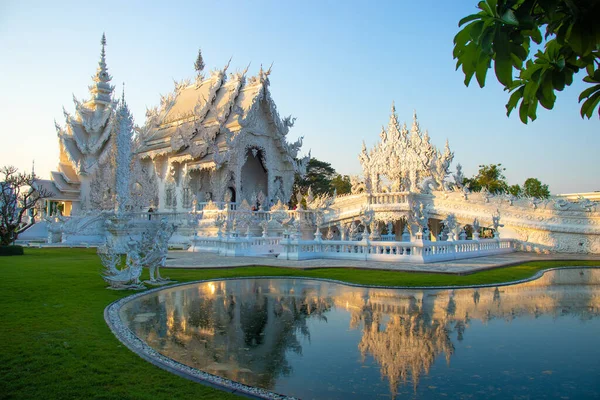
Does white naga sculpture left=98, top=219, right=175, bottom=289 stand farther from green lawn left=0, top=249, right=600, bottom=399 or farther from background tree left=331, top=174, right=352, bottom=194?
background tree left=331, top=174, right=352, bottom=194

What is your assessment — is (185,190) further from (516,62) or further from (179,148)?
(516,62)

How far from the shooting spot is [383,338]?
5.28 metres

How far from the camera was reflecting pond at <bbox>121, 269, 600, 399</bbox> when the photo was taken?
3855mm

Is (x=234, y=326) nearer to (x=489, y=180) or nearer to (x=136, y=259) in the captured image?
(x=136, y=259)

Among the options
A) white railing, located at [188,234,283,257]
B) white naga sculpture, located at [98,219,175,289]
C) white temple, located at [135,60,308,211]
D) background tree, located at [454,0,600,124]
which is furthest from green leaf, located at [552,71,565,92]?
white temple, located at [135,60,308,211]

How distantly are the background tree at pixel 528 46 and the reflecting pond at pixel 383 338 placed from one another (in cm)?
250

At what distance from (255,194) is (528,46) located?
24.4 metres

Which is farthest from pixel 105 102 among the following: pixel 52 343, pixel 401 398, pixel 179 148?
pixel 401 398

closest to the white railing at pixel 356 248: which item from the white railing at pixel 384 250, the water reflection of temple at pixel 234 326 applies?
the white railing at pixel 384 250

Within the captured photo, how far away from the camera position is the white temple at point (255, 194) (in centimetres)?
1700

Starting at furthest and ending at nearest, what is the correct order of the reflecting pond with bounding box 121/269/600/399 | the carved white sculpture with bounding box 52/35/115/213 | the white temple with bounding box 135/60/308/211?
the carved white sculpture with bounding box 52/35/115/213 → the white temple with bounding box 135/60/308/211 → the reflecting pond with bounding box 121/269/600/399

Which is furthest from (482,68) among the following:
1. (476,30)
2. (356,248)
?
(356,248)

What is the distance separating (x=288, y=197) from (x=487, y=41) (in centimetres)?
2499

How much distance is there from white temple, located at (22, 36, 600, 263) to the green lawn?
6.95 m
